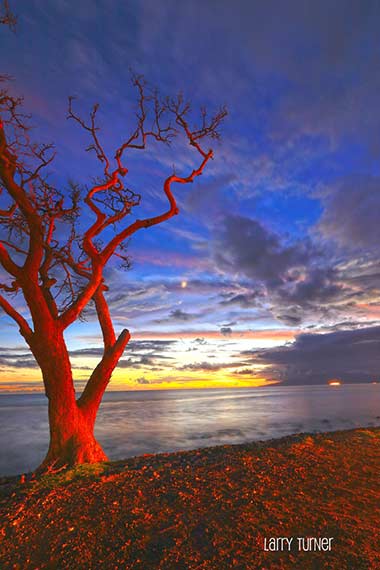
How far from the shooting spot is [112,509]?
4863 millimetres

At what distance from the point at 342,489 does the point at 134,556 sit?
154 inches

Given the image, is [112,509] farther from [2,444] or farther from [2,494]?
[2,444]

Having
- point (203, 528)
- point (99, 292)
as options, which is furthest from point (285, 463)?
point (99, 292)

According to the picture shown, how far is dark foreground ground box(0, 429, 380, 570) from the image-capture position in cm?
366

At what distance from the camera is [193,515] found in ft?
15.2

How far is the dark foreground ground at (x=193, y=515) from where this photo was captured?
3662 mm
